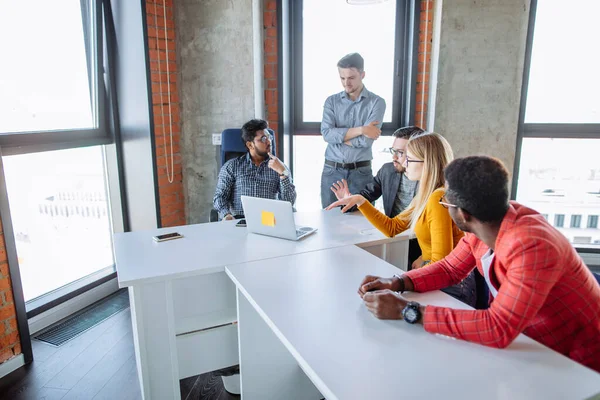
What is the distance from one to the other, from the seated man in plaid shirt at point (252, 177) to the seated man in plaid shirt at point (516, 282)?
176 centimetres

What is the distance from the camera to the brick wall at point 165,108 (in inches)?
131

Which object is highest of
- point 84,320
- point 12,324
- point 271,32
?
point 271,32

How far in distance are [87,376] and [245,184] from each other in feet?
4.74

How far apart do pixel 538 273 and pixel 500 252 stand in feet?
0.42

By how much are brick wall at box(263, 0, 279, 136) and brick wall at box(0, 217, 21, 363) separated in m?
2.21

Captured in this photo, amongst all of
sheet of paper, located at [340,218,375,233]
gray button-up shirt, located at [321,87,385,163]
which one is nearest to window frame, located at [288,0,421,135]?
gray button-up shirt, located at [321,87,385,163]

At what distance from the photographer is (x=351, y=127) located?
339 cm

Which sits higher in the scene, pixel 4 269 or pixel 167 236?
pixel 167 236

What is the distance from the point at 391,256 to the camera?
7.61ft

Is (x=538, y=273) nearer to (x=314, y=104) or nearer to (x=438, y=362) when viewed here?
(x=438, y=362)

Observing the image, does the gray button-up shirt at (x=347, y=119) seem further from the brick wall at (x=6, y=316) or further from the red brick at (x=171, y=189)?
the brick wall at (x=6, y=316)

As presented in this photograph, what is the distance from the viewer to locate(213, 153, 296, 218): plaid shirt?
296 cm

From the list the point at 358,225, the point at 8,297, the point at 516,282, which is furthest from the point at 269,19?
the point at 516,282

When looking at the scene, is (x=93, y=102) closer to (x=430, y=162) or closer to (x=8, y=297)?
(x=8, y=297)
